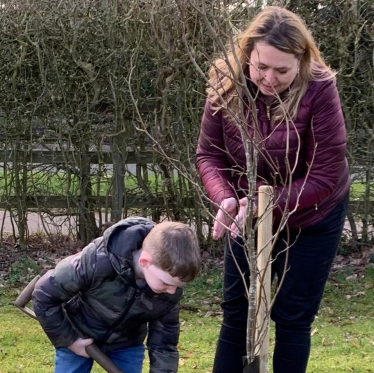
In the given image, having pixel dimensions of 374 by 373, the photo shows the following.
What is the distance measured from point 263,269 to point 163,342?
0.70 meters

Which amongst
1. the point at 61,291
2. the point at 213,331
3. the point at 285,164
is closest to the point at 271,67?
the point at 285,164

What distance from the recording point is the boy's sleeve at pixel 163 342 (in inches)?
115

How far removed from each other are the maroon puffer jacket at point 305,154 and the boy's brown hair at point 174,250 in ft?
0.95

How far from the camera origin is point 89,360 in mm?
3023

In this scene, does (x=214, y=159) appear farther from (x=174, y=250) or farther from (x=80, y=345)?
(x=80, y=345)

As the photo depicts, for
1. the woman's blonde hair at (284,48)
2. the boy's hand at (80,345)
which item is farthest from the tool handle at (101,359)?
the woman's blonde hair at (284,48)

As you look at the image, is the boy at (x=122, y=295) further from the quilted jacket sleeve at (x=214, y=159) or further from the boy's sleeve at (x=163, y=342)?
the quilted jacket sleeve at (x=214, y=159)

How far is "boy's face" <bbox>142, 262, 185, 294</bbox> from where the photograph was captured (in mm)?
2525

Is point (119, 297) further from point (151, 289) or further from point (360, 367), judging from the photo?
point (360, 367)

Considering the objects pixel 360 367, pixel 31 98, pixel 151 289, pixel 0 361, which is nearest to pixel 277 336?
pixel 151 289

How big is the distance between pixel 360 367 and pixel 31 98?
3.81 metres

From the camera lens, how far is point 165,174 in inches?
258

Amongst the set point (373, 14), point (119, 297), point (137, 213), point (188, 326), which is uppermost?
point (373, 14)

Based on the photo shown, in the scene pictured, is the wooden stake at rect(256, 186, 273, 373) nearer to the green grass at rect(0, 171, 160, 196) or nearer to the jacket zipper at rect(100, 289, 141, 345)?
the jacket zipper at rect(100, 289, 141, 345)
